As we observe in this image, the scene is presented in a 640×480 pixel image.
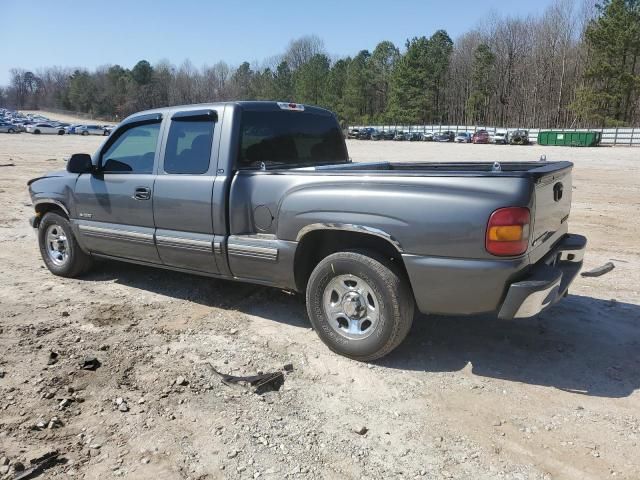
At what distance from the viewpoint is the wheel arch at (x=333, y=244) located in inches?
143

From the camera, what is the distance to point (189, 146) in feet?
15.4

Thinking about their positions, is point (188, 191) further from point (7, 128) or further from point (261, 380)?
point (7, 128)

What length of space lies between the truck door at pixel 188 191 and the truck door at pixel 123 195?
16 cm

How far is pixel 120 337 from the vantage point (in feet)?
14.4

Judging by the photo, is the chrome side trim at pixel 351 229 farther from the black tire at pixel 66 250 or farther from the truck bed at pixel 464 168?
the black tire at pixel 66 250

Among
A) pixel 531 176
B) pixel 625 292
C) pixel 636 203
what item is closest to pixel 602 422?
pixel 531 176

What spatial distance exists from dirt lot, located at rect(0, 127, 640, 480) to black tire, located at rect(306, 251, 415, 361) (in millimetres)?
161

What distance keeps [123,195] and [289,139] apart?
1728mm

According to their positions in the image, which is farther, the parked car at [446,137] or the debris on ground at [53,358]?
the parked car at [446,137]

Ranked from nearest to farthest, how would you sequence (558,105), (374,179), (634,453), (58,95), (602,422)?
1. (634,453)
2. (602,422)
3. (374,179)
4. (558,105)
5. (58,95)

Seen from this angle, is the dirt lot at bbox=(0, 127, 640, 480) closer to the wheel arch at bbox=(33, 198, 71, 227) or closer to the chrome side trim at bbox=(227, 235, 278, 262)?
the chrome side trim at bbox=(227, 235, 278, 262)

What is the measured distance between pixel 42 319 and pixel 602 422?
4569mm

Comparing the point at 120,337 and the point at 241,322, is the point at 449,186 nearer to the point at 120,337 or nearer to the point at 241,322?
the point at 241,322

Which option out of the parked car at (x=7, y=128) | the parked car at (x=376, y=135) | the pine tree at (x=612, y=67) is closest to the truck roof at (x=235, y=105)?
the parked car at (x=376, y=135)
